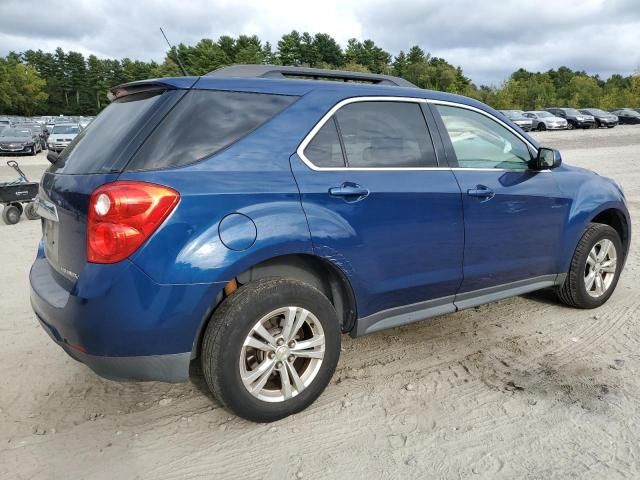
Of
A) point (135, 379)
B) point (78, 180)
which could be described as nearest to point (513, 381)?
point (135, 379)

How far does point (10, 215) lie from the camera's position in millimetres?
8672

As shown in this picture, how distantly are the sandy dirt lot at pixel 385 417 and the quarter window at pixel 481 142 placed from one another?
49.9 inches

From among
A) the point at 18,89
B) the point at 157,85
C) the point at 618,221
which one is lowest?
the point at 618,221

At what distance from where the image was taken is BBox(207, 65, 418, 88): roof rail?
312 cm

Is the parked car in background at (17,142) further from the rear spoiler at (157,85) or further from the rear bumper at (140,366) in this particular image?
the rear bumper at (140,366)

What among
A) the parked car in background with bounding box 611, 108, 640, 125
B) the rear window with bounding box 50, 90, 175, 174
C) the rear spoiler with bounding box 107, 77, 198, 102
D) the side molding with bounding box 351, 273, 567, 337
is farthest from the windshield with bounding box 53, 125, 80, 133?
the parked car in background with bounding box 611, 108, 640, 125

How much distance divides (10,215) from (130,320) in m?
7.51

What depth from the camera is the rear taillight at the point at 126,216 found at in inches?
94.5

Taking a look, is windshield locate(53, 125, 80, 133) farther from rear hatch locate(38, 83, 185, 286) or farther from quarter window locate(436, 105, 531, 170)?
quarter window locate(436, 105, 531, 170)

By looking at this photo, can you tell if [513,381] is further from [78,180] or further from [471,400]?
[78,180]

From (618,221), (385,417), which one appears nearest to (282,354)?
(385,417)

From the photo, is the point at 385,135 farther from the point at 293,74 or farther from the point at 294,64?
the point at 294,64

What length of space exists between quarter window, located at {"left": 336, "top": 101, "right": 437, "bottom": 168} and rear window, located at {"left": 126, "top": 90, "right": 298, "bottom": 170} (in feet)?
1.35

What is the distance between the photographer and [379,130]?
10.5ft
